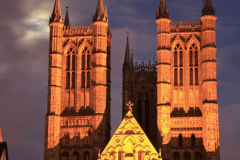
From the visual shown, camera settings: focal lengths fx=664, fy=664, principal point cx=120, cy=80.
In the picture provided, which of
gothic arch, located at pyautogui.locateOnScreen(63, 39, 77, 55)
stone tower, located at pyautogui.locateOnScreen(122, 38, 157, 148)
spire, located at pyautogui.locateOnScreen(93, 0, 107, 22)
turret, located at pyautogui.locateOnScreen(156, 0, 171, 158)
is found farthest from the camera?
stone tower, located at pyautogui.locateOnScreen(122, 38, 157, 148)

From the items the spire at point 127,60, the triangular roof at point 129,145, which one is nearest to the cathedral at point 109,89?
the triangular roof at point 129,145

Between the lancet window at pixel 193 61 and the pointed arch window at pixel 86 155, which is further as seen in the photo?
the lancet window at pixel 193 61

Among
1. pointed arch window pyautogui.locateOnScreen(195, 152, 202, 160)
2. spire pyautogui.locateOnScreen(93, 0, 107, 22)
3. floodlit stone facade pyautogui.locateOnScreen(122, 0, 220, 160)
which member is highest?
spire pyautogui.locateOnScreen(93, 0, 107, 22)

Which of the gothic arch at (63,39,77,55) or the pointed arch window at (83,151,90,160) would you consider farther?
the gothic arch at (63,39,77,55)

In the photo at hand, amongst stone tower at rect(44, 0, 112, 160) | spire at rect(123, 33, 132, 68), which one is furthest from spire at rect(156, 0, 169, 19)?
spire at rect(123, 33, 132, 68)

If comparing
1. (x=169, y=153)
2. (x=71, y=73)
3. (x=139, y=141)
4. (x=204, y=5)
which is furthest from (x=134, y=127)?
(x=204, y=5)

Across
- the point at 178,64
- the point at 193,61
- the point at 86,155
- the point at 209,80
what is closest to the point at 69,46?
the point at 178,64

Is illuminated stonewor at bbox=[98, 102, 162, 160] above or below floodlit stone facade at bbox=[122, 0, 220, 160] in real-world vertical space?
below

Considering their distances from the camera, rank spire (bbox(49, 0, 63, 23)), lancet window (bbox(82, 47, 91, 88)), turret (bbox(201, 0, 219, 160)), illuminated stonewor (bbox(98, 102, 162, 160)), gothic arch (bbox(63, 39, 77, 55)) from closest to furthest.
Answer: illuminated stonewor (bbox(98, 102, 162, 160))
turret (bbox(201, 0, 219, 160))
lancet window (bbox(82, 47, 91, 88))
gothic arch (bbox(63, 39, 77, 55))
spire (bbox(49, 0, 63, 23))

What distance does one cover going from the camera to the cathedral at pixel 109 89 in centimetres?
6681

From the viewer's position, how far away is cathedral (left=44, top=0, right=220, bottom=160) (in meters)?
66.8

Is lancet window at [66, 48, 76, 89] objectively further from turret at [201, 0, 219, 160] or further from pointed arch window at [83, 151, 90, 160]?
turret at [201, 0, 219, 160]

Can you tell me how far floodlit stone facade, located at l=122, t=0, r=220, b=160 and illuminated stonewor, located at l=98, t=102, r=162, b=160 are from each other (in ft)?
21.9

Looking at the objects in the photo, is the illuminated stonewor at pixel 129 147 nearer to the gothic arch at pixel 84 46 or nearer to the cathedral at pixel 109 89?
the cathedral at pixel 109 89
